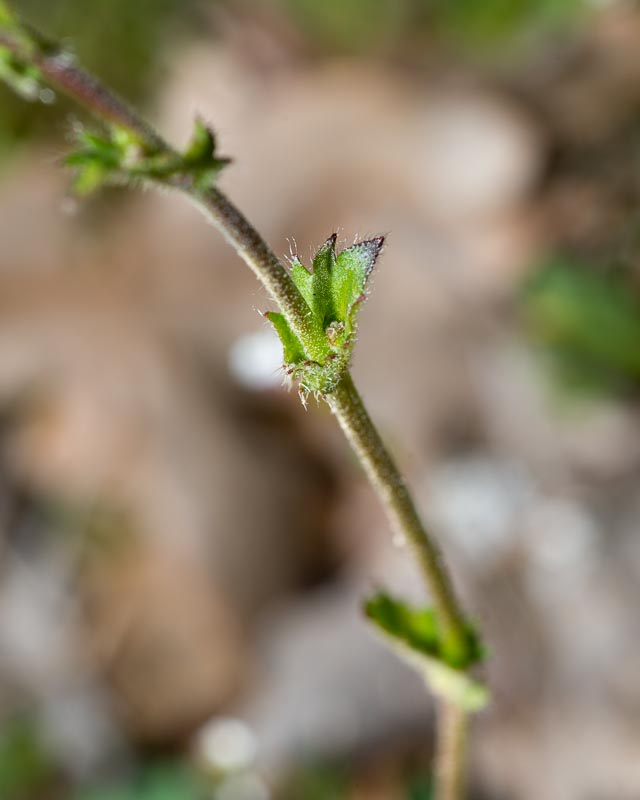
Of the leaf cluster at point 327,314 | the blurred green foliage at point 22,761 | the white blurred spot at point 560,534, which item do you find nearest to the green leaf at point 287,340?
the leaf cluster at point 327,314

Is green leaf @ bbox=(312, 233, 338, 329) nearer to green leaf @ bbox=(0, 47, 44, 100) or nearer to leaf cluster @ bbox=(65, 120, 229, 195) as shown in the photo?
leaf cluster @ bbox=(65, 120, 229, 195)

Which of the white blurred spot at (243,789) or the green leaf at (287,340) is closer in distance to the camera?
the green leaf at (287,340)

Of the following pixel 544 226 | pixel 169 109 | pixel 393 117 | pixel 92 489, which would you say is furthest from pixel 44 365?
pixel 544 226

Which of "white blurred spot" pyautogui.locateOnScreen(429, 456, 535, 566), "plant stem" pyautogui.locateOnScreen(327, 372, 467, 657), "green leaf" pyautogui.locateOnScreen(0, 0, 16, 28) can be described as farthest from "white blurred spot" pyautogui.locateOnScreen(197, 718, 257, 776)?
"green leaf" pyautogui.locateOnScreen(0, 0, 16, 28)

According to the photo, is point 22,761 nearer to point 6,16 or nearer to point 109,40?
point 109,40

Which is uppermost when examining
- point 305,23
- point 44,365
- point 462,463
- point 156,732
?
point 305,23

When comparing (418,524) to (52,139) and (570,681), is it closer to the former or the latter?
(570,681)

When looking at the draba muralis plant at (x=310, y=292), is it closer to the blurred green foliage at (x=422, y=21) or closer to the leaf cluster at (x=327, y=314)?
the leaf cluster at (x=327, y=314)
